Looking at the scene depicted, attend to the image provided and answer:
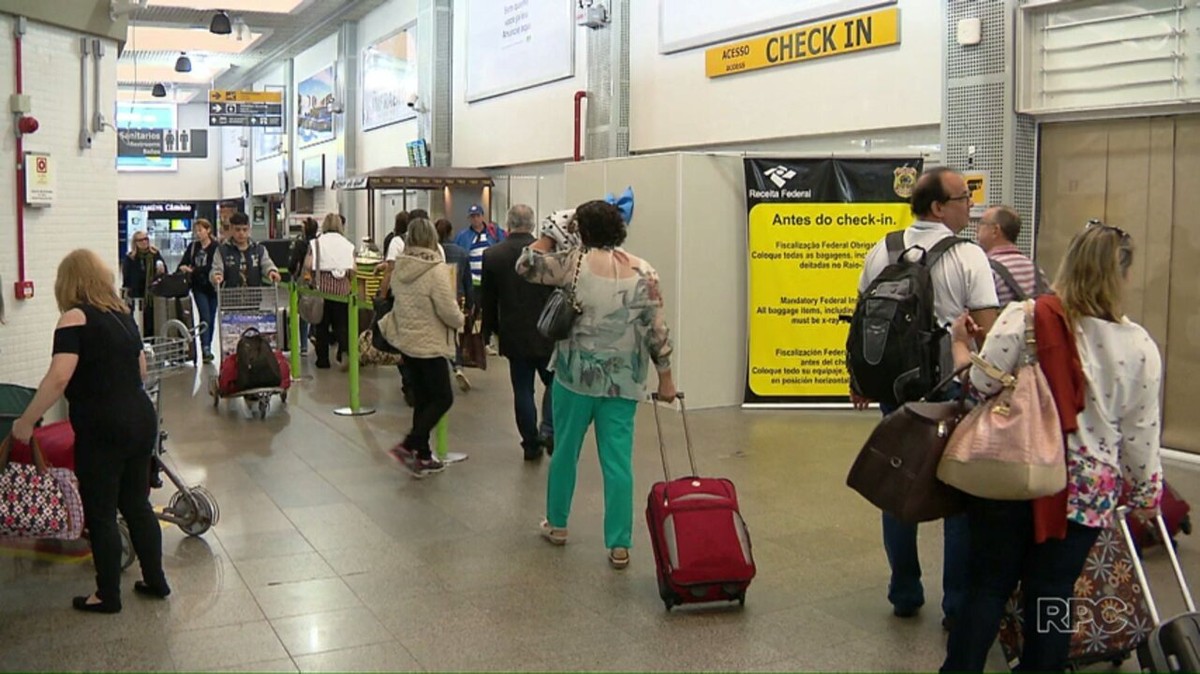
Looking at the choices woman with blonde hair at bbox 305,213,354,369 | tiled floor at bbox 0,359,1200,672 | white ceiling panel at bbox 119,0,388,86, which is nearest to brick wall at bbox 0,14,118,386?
tiled floor at bbox 0,359,1200,672

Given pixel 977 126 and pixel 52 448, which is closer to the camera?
pixel 52 448

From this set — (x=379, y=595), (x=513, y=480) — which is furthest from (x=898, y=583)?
(x=513, y=480)

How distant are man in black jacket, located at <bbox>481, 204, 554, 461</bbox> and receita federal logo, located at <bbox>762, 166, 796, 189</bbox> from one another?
2745 millimetres

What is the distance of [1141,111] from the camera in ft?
24.7

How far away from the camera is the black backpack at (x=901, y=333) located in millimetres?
3959

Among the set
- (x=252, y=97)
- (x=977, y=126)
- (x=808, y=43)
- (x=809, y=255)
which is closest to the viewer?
(x=977, y=126)

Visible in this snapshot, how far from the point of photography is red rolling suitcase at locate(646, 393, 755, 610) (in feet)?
14.0

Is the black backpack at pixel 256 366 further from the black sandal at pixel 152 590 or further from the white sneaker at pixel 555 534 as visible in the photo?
the black sandal at pixel 152 590

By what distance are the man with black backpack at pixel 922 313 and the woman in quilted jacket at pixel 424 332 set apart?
302 centimetres

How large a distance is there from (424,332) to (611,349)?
82.0 inches

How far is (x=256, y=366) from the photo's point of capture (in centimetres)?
882

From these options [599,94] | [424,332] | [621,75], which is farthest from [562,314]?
[599,94]

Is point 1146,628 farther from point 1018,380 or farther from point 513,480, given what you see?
point 513,480

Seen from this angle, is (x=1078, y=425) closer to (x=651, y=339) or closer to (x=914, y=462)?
(x=914, y=462)
